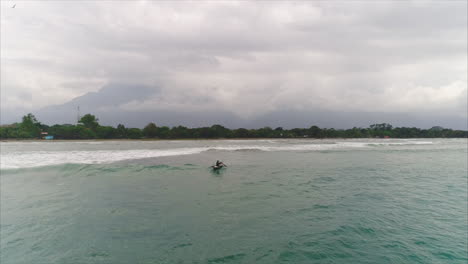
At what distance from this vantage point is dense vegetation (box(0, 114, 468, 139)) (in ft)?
253

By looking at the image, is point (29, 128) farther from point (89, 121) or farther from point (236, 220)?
point (236, 220)

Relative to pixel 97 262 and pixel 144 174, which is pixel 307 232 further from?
pixel 144 174

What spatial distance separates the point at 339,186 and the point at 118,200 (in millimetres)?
12929

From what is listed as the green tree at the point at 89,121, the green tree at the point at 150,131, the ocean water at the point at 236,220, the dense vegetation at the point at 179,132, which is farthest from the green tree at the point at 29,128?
the ocean water at the point at 236,220

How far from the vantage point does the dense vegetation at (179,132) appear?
253 feet

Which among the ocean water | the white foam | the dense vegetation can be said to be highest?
the dense vegetation

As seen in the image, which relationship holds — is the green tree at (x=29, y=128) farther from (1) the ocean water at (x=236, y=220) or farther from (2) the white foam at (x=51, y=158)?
(1) the ocean water at (x=236, y=220)

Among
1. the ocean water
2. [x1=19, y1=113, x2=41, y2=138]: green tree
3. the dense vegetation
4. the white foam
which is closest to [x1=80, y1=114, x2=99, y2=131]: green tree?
the dense vegetation

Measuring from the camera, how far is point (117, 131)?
8550 centimetres

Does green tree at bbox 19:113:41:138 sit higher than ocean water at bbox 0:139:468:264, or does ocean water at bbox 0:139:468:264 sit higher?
green tree at bbox 19:113:41:138

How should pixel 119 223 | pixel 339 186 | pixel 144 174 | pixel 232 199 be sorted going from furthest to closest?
pixel 144 174, pixel 339 186, pixel 232 199, pixel 119 223

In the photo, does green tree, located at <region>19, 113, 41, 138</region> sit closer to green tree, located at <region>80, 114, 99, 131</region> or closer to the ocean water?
green tree, located at <region>80, 114, 99, 131</region>

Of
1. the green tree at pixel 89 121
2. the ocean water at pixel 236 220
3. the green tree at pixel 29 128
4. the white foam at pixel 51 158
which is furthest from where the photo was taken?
the green tree at pixel 89 121

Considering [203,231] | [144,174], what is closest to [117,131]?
[144,174]
